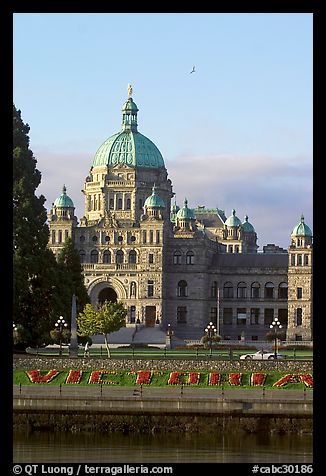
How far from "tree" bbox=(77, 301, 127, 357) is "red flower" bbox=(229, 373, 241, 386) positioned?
27183 mm

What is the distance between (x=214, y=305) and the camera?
144125 mm

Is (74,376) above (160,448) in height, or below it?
above

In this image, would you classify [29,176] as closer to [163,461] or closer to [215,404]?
[215,404]

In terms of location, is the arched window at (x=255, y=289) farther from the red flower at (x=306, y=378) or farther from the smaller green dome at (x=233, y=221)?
the red flower at (x=306, y=378)

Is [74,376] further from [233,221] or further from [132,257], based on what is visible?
[233,221]

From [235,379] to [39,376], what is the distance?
9.99 m

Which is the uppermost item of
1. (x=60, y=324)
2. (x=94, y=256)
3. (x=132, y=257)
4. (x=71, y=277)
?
(x=94, y=256)

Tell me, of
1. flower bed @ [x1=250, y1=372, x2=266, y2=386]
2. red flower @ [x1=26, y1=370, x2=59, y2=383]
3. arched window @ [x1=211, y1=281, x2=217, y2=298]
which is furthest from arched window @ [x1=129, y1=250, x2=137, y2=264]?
flower bed @ [x1=250, y1=372, x2=266, y2=386]

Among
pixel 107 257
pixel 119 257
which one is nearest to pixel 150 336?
pixel 119 257

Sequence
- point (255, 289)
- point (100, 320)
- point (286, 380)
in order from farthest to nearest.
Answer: point (255, 289)
point (100, 320)
point (286, 380)

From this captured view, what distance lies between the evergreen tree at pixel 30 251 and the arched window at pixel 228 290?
73.8 metres

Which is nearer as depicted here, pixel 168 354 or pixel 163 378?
pixel 163 378

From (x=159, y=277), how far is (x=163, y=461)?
316ft

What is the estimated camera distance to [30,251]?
69188 mm
